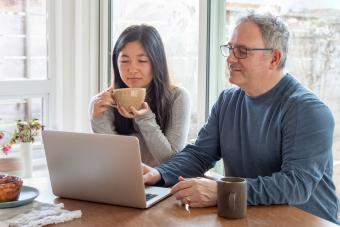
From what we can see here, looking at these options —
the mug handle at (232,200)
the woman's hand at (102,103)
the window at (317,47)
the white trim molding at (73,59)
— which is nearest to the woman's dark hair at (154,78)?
the woman's hand at (102,103)

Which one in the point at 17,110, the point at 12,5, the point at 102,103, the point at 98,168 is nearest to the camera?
the point at 98,168

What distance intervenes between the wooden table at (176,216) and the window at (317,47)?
72cm

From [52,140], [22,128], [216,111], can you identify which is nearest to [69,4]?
[22,128]

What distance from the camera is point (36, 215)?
4.36 ft

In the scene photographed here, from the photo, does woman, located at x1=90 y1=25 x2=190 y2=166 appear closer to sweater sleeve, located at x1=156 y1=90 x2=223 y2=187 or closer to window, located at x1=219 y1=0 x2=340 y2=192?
sweater sleeve, located at x1=156 y1=90 x2=223 y2=187

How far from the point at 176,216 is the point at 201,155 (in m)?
0.54

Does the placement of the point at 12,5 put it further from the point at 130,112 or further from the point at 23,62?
the point at 130,112

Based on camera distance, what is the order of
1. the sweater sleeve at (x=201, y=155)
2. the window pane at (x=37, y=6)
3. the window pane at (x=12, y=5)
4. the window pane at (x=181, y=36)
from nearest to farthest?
the sweater sleeve at (x=201, y=155) → the window pane at (x=181, y=36) → the window pane at (x=12, y=5) → the window pane at (x=37, y=6)

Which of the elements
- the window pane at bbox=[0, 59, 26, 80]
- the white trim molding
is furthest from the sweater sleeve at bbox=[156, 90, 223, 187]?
the window pane at bbox=[0, 59, 26, 80]

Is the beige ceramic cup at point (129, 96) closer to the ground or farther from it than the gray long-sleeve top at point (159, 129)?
farther from it

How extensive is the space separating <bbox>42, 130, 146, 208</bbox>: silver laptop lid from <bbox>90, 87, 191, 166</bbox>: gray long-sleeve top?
589 mm

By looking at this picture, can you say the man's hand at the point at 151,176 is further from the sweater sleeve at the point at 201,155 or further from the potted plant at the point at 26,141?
the potted plant at the point at 26,141

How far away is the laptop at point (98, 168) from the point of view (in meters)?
1.37

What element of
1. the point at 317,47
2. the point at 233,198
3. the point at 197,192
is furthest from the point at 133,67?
the point at 233,198
